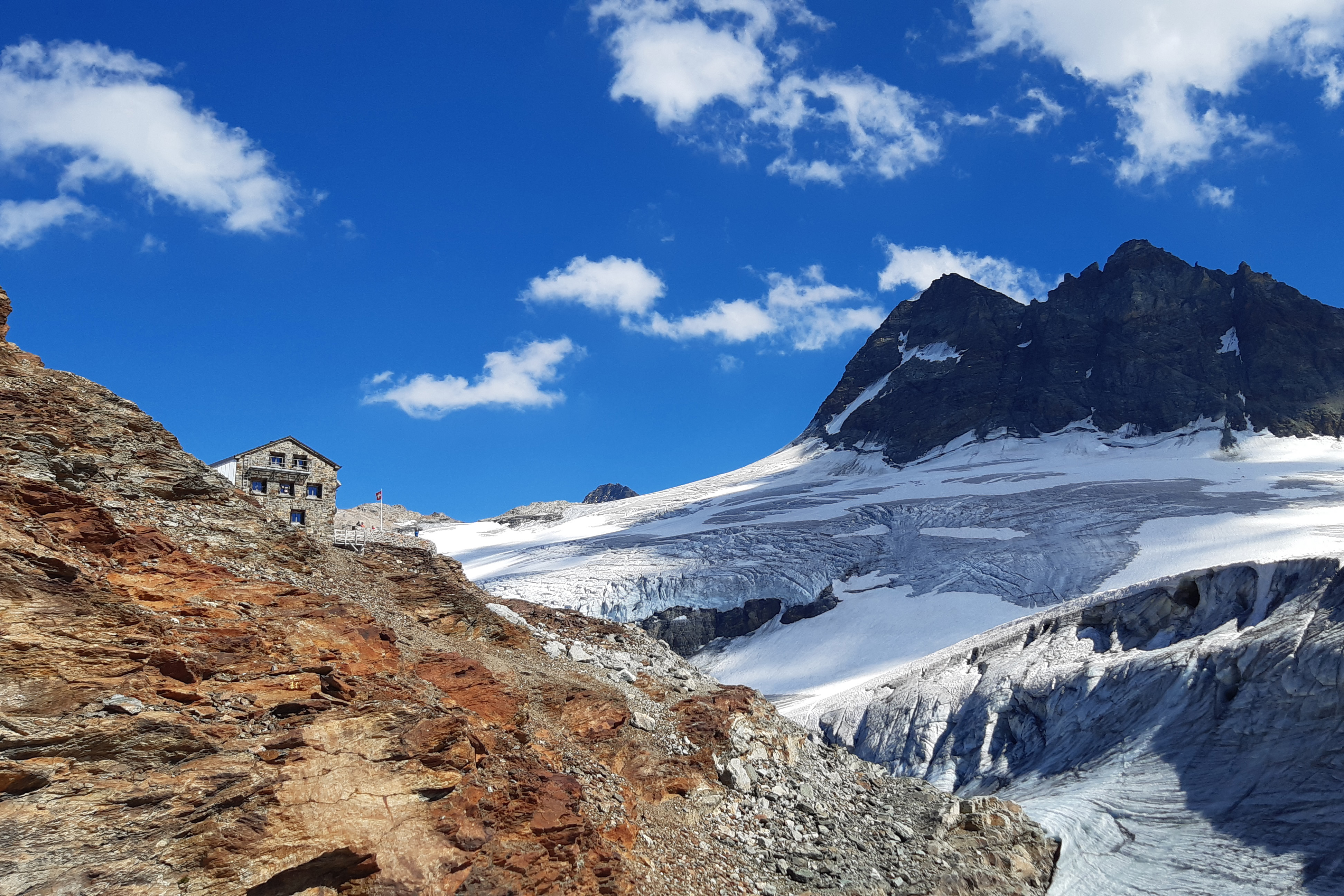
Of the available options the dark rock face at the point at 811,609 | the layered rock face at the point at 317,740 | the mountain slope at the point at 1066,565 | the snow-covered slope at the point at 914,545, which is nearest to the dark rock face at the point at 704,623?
the mountain slope at the point at 1066,565

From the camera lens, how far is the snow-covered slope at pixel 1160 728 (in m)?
20.1

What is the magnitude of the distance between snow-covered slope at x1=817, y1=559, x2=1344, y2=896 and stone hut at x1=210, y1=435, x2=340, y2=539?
2354cm

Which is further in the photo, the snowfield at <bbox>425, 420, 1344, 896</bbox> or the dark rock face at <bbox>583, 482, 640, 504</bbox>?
A: the dark rock face at <bbox>583, 482, 640, 504</bbox>

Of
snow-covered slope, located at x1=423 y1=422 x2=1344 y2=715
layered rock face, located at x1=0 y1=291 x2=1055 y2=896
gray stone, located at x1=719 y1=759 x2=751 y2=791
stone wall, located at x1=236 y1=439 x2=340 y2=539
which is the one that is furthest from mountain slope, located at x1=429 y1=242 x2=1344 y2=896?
stone wall, located at x1=236 y1=439 x2=340 y2=539

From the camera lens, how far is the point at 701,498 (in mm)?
109125

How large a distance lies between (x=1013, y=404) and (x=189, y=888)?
13147cm

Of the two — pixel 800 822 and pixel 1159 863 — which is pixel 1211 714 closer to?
pixel 1159 863

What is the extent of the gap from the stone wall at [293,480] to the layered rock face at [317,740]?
23.1 ft

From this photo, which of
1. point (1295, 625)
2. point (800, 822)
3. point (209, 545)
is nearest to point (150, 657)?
point (209, 545)

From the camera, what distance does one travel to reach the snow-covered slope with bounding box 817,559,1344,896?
2011cm

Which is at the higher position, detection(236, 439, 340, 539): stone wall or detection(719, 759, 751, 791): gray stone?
detection(236, 439, 340, 539): stone wall

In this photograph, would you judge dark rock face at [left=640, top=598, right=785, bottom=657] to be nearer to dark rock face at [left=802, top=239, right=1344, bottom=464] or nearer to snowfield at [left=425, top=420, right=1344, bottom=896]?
snowfield at [left=425, top=420, right=1344, bottom=896]

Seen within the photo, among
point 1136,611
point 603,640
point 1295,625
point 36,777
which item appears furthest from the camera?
point 1136,611

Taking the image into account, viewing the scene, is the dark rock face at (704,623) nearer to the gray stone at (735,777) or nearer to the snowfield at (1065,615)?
the snowfield at (1065,615)
